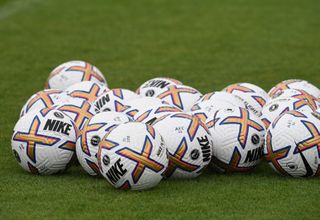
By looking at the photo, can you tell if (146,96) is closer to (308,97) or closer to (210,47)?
(308,97)

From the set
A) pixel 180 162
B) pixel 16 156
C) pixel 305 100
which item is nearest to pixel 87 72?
pixel 16 156

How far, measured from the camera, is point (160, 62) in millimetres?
20781

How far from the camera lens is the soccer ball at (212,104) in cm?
1257

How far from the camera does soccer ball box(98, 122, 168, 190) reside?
10984 mm

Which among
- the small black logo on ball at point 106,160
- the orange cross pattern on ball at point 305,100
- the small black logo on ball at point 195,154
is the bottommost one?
the small black logo on ball at point 195,154

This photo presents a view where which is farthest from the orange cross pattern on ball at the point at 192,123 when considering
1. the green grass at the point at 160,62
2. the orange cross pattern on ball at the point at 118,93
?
the orange cross pattern on ball at the point at 118,93

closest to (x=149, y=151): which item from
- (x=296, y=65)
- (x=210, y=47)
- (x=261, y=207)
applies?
(x=261, y=207)

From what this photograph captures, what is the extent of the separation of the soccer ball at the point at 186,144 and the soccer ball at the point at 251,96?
2.27 meters

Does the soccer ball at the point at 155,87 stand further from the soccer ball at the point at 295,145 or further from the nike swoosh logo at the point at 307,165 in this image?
the nike swoosh logo at the point at 307,165

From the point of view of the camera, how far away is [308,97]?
43.8ft

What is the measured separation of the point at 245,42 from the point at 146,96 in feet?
29.6

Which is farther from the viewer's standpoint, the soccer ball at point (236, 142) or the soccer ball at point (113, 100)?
the soccer ball at point (113, 100)

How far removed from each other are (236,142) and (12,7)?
18.7 m

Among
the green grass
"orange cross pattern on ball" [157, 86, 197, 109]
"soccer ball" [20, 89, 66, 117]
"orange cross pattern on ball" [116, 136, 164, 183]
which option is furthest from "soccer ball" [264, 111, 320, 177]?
"soccer ball" [20, 89, 66, 117]
